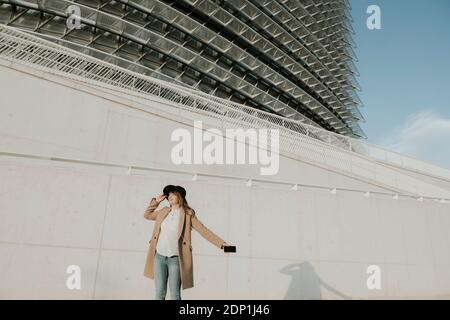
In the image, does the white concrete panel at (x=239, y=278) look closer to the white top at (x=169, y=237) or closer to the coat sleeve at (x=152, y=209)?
the coat sleeve at (x=152, y=209)

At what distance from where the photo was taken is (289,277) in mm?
7383

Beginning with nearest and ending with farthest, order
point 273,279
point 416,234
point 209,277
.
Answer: point 209,277
point 273,279
point 416,234

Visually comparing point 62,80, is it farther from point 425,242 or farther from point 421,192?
point 421,192

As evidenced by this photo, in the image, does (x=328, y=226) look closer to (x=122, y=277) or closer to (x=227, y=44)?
(x=122, y=277)

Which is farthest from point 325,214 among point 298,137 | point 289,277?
point 298,137

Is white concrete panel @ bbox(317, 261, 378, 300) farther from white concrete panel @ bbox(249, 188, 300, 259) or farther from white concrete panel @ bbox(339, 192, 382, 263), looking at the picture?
white concrete panel @ bbox(249, 188, 300, 259)

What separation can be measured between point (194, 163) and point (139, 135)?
69.4 inches

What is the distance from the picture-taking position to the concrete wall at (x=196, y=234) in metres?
6.39

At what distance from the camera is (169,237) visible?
457 centimetres

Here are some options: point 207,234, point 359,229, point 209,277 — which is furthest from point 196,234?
point 359,229

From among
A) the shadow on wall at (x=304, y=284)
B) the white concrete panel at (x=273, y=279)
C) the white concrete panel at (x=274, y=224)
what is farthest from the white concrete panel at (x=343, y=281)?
the white concrete panel at (x=274, y=224)

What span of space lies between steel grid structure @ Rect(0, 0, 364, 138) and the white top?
1923cm

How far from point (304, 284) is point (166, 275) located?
12.6ft

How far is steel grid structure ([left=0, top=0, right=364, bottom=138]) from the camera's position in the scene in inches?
937
